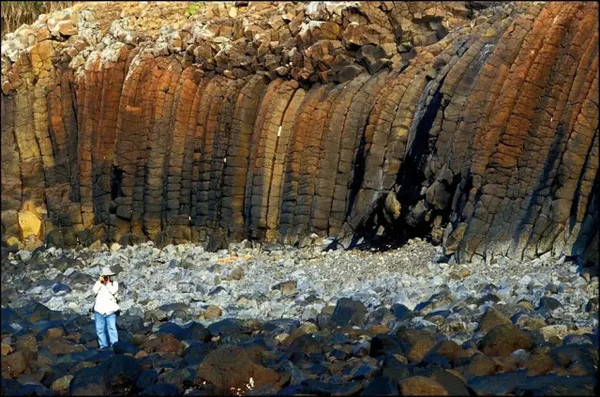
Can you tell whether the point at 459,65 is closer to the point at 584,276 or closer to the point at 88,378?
the point at 584,276

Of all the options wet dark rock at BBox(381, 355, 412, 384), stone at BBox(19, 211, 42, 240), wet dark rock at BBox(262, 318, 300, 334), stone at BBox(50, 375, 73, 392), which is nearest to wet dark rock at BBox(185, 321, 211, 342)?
wet dark rock at BBox(262, 318, 300, 334)

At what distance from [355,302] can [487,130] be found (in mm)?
4765

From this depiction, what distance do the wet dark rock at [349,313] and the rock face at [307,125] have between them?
3.26m

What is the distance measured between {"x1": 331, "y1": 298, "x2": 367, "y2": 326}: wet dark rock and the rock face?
3.26m

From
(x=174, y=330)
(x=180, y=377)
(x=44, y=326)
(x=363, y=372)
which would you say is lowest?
(x=44, y=326)

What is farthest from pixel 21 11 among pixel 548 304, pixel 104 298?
pixel 548 304

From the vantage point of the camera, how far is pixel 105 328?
13000 mm

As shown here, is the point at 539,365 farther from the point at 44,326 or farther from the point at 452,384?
the point at 44,326

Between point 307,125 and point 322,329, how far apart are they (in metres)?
9.51

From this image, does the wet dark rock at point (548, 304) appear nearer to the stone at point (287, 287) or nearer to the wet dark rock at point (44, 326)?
the stone at point (287, 287)

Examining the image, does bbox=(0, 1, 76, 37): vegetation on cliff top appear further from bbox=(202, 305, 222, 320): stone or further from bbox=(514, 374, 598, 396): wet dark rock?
bbox=(514, 374, 598, 396): wet dark rock

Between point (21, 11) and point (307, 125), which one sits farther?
point (21, 11)

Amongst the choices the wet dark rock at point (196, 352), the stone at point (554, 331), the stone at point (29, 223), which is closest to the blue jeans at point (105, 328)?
the wet dark rock at point (196, 352)

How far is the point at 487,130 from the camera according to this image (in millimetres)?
16812
